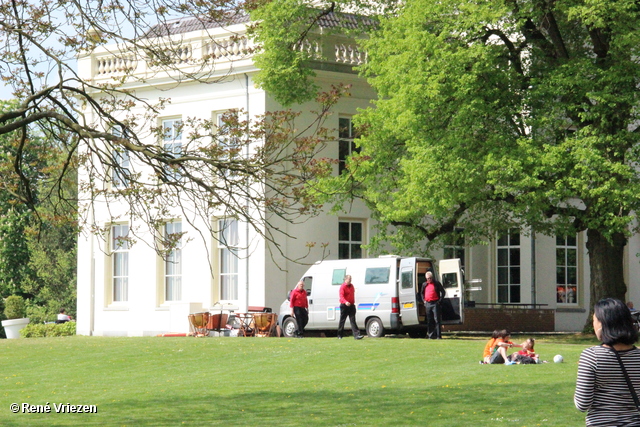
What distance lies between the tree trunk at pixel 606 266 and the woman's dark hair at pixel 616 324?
22.6m

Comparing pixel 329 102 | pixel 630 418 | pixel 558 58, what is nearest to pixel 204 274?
pixel 558 58

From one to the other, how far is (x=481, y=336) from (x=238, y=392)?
664 inches

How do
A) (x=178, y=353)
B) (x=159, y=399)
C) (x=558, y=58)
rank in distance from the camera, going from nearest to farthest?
(x=159, y=399) < (x=178, y=353) < (x=558, y=58)

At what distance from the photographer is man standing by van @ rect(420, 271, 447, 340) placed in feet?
85.3

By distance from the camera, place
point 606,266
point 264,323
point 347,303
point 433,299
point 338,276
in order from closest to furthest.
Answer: point 347,303
point 433,299
point 606,266
point 338,276
point 264,323

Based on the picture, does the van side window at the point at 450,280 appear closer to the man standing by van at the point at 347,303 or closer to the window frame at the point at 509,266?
the man standing by van at the point at 347,303

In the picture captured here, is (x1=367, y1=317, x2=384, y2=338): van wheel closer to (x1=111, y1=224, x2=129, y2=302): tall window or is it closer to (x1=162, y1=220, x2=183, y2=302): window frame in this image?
(x1=162, y1=220, x2=183, y2=302): window frame

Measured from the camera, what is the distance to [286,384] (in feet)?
54.2

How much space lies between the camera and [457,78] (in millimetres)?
25422

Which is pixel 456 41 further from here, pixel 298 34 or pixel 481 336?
pixel 481 336

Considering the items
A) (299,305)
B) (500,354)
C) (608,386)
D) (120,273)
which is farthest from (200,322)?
(608,386)

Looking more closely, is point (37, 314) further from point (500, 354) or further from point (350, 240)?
point (500, 354)

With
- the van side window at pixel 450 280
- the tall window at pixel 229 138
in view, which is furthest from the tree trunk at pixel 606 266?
the tall window at pixel 229 138

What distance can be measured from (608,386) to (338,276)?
23.9 m
